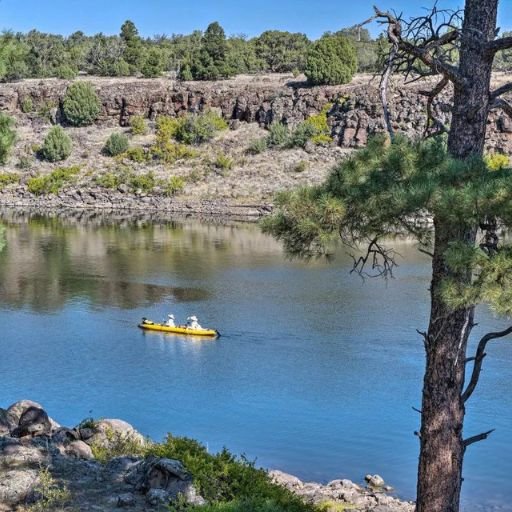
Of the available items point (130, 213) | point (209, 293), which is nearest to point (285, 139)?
point (130, 213)

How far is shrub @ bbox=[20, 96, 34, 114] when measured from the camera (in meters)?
78.2

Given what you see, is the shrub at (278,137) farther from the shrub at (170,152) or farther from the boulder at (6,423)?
the boulder at (6,423)

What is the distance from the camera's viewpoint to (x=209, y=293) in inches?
1273

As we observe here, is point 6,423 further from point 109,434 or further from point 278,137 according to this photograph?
point 278,137

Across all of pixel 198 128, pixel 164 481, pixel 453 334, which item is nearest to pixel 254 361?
pixel 164 481

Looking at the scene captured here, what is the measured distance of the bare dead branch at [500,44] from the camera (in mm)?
8508

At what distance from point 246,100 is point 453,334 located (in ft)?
223

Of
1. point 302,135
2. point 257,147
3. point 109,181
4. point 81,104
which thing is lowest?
point 109,181

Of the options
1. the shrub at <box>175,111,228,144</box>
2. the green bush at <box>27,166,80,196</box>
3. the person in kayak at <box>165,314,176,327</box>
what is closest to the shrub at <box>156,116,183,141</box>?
the shrub at <box>175,111,228,144</box>

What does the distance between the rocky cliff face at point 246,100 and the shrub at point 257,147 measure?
3665 millimetres

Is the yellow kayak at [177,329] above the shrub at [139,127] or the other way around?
the other way around

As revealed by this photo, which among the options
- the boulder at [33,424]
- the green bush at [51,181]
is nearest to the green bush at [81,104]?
the green bush at [51,181]

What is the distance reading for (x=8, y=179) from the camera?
70125mm

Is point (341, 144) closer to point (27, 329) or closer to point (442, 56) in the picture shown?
point (27, 329)
